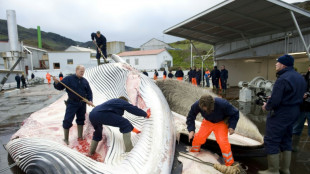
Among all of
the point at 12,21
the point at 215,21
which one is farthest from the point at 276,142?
the point at 12,21

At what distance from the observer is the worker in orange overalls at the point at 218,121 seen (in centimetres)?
332

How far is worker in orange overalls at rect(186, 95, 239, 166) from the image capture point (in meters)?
3.32

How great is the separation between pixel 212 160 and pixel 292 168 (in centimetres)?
140

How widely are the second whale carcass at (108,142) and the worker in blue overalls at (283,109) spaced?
155cm

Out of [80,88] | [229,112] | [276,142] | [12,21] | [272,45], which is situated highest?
[12,21]

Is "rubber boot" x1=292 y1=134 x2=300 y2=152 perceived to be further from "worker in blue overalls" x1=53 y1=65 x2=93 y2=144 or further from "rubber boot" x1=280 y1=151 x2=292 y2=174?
"worker in blue overalls" x1=53 y1=65 x2=93 y2=144

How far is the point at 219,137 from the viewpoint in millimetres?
3516

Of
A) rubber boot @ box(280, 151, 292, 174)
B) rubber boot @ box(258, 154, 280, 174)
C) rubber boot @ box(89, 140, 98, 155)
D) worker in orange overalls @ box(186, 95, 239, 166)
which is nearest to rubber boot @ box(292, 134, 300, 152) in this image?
rubber boot @ box(280, 151, 292, 174)

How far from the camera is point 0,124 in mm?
7105

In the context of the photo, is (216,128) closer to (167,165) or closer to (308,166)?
(167,165)

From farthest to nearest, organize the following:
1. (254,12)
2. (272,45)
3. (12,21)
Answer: (12,21), (272,45), (254,12)

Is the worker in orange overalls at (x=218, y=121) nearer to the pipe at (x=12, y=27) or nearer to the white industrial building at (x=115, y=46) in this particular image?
the pipe at (x=12, y=27)

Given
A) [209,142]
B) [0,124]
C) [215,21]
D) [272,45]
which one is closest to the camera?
[209,142]

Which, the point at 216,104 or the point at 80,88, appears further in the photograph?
the point at 80,88
